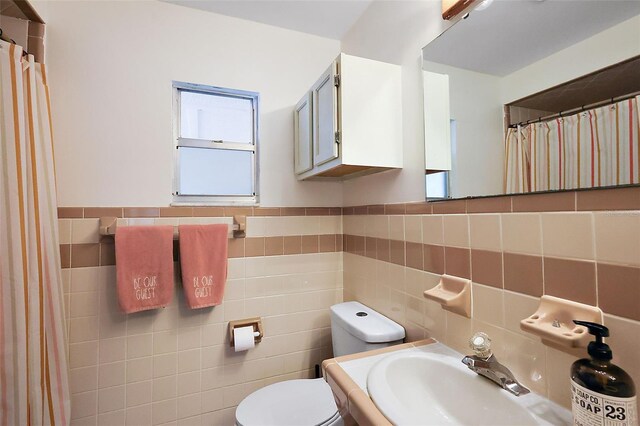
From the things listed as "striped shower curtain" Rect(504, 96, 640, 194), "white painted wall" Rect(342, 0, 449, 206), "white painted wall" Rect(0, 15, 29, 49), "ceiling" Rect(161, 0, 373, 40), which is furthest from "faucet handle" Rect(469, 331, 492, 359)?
"white painted wall" Rect(0, 15, 29, 49)

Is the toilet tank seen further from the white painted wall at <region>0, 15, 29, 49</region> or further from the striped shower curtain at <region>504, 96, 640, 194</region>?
the white painted wall at <region>0, 15, 29, 49</region>

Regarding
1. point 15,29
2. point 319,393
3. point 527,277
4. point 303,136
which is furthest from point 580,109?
point 15,29

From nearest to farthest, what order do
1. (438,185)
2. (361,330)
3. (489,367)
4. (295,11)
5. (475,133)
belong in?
(489,367), (475,133), (438,185), (361,330), (295,11)

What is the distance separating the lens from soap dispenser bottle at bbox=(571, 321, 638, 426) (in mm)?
481

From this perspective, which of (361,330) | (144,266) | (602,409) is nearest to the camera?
(602,409)

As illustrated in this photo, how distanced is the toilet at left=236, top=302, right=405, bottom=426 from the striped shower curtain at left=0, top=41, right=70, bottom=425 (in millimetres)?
744

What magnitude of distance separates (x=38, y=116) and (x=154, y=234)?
632 millimetres

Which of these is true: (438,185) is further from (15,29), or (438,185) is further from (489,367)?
(15,29)

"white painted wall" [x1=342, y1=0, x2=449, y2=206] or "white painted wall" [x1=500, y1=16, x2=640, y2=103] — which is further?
"white painted wall" [x1=342, y1=0, x2=449, y2=206]

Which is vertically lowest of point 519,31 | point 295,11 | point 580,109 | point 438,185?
point 438,185

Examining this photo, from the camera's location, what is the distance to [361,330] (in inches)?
46.3

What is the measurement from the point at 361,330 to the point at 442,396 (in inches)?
15.8

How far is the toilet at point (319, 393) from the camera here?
113 cm

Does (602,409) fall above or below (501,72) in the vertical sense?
below
